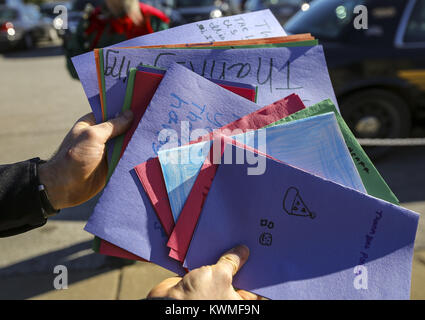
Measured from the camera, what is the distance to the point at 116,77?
121 centimetres

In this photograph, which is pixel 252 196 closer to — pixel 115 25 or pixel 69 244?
pixel 115 25

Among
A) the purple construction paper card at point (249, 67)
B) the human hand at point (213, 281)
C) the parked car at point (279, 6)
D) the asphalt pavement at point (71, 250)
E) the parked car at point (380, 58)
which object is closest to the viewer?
the human hand at point (213, 281)

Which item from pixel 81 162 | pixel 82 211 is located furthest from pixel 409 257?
pixel 82 211

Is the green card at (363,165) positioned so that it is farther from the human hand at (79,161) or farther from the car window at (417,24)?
the car window at (417,24)

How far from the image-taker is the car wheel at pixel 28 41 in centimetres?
1344

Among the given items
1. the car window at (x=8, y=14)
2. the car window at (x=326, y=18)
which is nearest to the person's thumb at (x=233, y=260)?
the car window at (x=326, y=18)

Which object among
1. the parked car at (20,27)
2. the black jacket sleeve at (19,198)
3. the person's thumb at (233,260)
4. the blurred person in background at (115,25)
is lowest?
the person's thumb at (233,260)

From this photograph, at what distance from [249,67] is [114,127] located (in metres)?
0.49

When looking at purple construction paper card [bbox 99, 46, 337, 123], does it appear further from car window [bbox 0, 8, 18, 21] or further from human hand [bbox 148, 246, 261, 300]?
car window [bbox 0, 8, 18, 21]

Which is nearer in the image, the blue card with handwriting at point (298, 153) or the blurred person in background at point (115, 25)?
the blue card with handwriting at point (298, 153)

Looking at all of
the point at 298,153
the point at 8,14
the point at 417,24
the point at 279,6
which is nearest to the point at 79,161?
the point at 298,153

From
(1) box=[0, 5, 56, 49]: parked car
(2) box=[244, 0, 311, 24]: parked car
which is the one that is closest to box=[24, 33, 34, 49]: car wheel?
(1) box=[0, 5, 56, 49]: parked car
